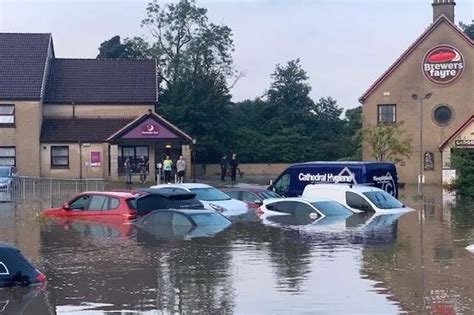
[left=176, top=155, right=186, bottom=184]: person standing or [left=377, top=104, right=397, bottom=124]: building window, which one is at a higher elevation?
[left=377, top=104, right=397, bottom=124]: building window

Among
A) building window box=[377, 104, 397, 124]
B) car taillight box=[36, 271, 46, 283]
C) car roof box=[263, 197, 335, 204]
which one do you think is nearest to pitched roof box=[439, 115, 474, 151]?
building window box=[377, 104, 397, 124]

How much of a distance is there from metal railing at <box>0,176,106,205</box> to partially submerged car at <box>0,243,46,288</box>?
26.9 m

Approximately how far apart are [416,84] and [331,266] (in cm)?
4498

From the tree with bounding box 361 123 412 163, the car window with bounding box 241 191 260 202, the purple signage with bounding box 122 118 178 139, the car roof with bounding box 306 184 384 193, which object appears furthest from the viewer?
the tree with bounding box 361 123 412 163

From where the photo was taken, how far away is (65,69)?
67562mm

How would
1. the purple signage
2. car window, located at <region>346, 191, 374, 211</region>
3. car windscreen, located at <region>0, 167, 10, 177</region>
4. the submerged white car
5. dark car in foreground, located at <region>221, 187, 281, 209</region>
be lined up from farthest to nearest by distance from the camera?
the purple signage < car windscreen, located at <region>0, 167, 10, 177</region> < dark car in foreground, located at <region>221, 187, 281, 209</region> < car window, located at <region>346, 191, 374, 211</region> < the submerged white car

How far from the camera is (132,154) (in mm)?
61250

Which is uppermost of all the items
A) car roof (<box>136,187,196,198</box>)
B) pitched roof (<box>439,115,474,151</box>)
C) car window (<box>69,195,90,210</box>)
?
pitched roof (<box>439,115,474,151</box>)

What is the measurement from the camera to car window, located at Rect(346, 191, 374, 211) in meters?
35.2

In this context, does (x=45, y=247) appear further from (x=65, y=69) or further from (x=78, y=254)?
(x=65, y=69)

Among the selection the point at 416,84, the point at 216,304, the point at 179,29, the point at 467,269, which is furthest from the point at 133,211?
the point at 179,29

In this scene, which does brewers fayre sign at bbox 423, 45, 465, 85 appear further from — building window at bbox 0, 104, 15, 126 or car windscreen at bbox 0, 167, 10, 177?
car windscreen at bbox 0, 167, 10, 177

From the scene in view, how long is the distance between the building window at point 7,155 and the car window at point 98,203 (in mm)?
29681

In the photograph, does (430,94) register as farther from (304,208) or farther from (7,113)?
(304,208)
